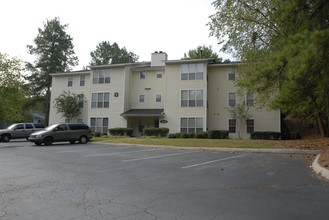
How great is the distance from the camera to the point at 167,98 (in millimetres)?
28125

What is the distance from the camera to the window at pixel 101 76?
30.9 m

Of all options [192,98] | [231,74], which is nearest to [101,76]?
[192,98]

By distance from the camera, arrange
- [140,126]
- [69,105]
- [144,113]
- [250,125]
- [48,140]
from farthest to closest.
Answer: [69,105] → [140,126] → [144,113] → [250,125] → [48,140]

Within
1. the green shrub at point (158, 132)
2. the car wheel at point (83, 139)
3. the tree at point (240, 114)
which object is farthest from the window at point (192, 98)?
the car wheel at point (83, 139)

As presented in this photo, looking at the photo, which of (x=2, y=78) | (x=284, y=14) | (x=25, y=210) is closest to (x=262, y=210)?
(x=25, y=210)

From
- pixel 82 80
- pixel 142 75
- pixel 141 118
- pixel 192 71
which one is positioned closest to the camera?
pixel 192 71

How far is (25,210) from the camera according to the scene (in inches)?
169

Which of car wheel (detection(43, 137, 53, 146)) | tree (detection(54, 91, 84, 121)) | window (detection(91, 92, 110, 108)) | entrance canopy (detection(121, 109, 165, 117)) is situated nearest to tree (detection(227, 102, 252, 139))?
entrance canopy (detection(121, 109, 165, 117))

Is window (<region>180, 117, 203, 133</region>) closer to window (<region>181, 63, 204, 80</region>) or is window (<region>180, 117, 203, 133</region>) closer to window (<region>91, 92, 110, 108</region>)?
window (<region>181, 63, 204, 80</region>)

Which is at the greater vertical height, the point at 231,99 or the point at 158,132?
the point at 231,99

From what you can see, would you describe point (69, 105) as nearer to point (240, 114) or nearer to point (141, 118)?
point (141, 118)

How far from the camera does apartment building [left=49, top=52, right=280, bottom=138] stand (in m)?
26.7

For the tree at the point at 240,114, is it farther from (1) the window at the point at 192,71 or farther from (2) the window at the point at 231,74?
(1) the window at the point at 192,71

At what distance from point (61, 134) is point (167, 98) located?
12.6 meters
